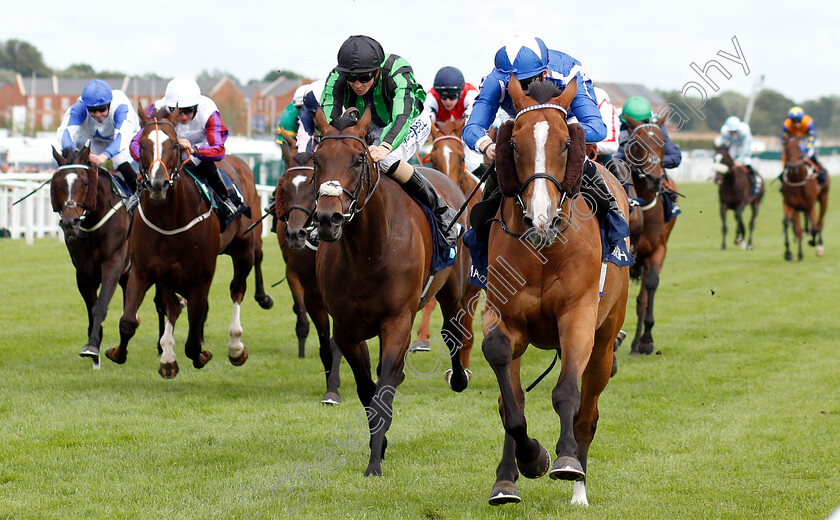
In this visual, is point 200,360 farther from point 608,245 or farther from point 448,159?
point 608,245

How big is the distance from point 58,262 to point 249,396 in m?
10.2

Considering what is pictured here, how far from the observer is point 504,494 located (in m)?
4.85

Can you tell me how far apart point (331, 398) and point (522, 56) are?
327 centimetres

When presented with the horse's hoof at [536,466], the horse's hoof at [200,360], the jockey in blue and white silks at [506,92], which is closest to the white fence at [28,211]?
the horse's hoof at [200,360]

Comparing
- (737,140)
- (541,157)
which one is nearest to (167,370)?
(541,157)

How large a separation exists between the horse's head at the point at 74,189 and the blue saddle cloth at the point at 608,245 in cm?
435

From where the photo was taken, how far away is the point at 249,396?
805cm

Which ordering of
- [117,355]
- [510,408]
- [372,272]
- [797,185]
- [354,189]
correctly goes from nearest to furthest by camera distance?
[510,408] → [354,189] → [372,272] → [117,355] → [797,185]

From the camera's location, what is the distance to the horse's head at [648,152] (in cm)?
992

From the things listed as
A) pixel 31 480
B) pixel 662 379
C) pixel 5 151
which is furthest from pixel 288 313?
pixel 5 151

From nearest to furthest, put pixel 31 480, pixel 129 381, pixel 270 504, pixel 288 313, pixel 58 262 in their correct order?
1. pixel 270 504
2. pixel 31 480
3. pixel 129 381
4. pixel 288 313
5. pixel 58 262

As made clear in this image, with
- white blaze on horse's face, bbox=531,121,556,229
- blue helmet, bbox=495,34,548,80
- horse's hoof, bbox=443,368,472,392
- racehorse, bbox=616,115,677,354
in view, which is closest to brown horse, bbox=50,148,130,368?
horse's hoof, bbox=443,368,472,392

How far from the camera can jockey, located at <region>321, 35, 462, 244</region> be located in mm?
6273

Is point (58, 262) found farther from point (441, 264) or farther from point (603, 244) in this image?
point (603, 244)
